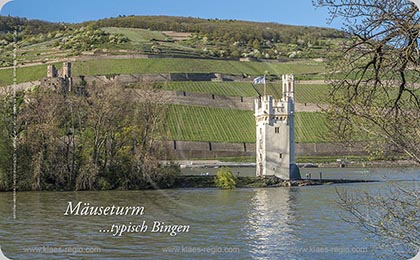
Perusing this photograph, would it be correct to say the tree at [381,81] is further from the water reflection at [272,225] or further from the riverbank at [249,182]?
the riverbank at [249,182]

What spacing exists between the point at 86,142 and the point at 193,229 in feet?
46.8

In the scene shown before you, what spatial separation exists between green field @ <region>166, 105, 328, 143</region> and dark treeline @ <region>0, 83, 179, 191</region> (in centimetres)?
2419

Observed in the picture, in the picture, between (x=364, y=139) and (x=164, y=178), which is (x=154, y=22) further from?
(x=364, y=139)

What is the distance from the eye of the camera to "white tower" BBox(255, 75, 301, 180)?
33750 mm

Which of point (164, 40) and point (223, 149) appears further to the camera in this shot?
point (164, 40)

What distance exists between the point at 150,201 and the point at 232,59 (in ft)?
229

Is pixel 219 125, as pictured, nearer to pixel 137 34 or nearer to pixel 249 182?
pixel 249 182

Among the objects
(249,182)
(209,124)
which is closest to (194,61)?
(209,124)

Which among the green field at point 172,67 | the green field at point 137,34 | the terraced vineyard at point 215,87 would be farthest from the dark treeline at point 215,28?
the terraced vineyard at point 215,87

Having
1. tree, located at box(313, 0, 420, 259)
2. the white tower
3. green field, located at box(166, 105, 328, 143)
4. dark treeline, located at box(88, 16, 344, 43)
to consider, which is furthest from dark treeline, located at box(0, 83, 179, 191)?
dark treeline, located at box(88, 16, 344, 43)

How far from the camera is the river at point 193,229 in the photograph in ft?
40.5

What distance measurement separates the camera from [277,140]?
34.2 metres

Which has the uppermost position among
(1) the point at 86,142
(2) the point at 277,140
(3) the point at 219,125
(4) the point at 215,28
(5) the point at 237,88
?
(4) the point at 215,28

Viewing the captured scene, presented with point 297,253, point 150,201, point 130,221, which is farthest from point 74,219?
point 297,253
